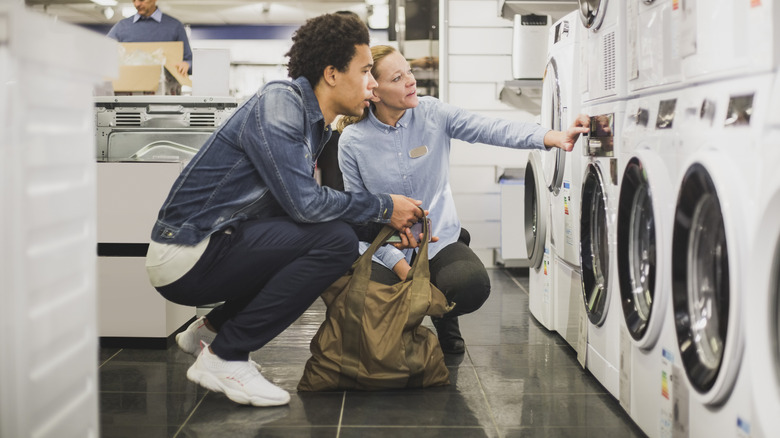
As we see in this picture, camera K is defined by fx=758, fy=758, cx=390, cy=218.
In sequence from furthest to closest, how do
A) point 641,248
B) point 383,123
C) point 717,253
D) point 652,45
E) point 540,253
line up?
point 540,253
point 383,123
point 641,248
point 652,45
point 717,253

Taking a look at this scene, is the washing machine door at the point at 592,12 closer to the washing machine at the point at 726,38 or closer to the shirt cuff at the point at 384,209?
the washing machine at the point at 726,38

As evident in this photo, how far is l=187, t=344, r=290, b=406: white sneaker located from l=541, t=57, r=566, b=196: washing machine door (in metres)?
1.38

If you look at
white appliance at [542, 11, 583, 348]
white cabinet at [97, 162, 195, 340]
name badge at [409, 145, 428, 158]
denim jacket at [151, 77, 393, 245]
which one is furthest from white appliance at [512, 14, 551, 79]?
denim jacket at [151, 77, 393, 245]

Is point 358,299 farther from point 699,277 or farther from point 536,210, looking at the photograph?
point 536,210

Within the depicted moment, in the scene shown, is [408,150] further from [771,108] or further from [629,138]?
[771,108]

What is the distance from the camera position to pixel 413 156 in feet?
8.74

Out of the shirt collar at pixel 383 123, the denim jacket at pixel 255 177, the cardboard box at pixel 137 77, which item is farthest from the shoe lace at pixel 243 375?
the cardboard box at pixel 137 77

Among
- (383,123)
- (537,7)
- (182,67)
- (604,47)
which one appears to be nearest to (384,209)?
(383,123)

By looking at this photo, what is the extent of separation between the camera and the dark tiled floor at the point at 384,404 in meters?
2.04

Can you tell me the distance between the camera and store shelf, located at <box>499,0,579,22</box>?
451 centimetres

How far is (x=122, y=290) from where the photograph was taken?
2.95 metres

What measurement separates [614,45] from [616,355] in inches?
35.6

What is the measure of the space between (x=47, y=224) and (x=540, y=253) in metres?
2.51

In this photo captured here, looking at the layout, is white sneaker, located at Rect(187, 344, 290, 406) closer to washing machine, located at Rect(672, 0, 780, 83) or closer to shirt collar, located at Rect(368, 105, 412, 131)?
shirt collar, located at Rect(368, 105, 412, 131)
